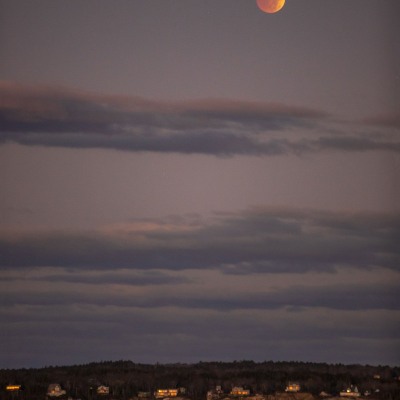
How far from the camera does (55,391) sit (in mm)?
67562

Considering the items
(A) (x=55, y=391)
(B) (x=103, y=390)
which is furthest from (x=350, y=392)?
(A) (x=55, y=391)

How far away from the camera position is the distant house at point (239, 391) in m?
69.1

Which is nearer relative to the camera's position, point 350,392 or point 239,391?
point 350,392

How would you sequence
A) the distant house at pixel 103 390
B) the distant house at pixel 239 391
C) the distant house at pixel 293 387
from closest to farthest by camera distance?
the distant house at pixel 103 390
the distant house at pixel 239 391
the distant house at pixel 293 387

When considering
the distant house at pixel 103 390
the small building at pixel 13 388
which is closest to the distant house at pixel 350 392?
the distant house at pixel 103 390

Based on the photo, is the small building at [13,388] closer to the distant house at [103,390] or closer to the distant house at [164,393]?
the distant house at [103,390]

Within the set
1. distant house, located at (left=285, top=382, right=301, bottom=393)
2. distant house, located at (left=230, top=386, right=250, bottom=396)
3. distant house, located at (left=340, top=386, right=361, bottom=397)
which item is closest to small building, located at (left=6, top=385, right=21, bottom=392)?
distant house, located at (left=230, top=386, right=250, bottom=396)

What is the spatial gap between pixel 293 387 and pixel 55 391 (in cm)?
1538

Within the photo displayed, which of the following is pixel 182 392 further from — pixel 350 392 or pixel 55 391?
pixel 350 392

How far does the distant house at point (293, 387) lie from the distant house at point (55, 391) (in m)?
14.3

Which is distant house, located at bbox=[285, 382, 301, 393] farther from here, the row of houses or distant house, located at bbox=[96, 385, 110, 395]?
distant house, located at bbox=[96, 385, 110, 395]

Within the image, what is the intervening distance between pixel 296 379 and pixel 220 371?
5.28 metres

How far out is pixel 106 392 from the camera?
226 ft

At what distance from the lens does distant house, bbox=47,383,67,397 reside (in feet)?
220
